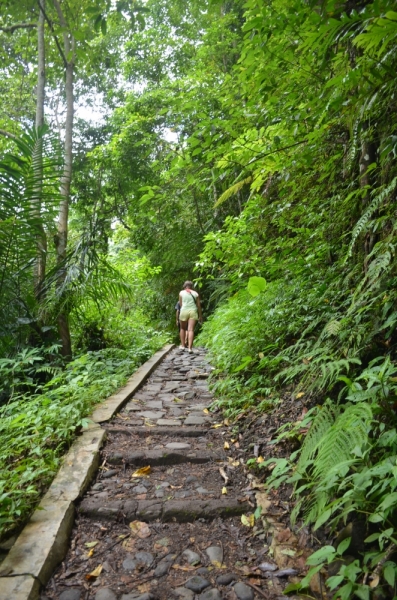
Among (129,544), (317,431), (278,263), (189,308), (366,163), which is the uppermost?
(366,163)

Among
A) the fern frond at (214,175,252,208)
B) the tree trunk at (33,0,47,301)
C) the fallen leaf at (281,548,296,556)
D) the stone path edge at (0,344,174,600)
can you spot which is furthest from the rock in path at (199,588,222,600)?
the tree trunk at (33,0,47,301)

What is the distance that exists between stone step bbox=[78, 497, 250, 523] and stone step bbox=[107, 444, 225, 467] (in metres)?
0.54

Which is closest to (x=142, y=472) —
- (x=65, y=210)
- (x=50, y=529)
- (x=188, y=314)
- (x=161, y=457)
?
(x=161, y=457)

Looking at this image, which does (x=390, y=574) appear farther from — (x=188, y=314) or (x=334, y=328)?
(x=188, y=314)

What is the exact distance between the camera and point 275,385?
3660 mm

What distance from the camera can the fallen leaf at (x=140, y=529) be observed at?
229 cm

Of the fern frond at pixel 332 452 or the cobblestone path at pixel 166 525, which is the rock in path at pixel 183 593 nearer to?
the cobblestone path at pixel 166 525

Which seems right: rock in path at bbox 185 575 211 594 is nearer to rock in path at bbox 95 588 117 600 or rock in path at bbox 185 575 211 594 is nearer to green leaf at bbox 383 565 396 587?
rock in path at bbox 95 588 117 600

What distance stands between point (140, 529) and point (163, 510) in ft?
0.59

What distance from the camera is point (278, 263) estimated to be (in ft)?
Result: 16.3

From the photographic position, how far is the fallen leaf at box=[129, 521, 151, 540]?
229 cm

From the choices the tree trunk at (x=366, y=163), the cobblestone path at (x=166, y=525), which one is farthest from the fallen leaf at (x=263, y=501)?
the tree trunk at (x=366, y=163)

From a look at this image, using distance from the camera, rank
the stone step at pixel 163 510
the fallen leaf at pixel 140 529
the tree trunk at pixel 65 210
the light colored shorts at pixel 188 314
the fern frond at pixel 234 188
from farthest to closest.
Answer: the light colored shorts at pixel 188 314 < the tree trunk at pixel 65 210 < the fern frond at pixel 234 188 < the stone step at pixel 163 510 < the fallen leaf at pixel 140 529

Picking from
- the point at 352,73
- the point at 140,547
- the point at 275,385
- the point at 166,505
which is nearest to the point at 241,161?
the point at 352,73
